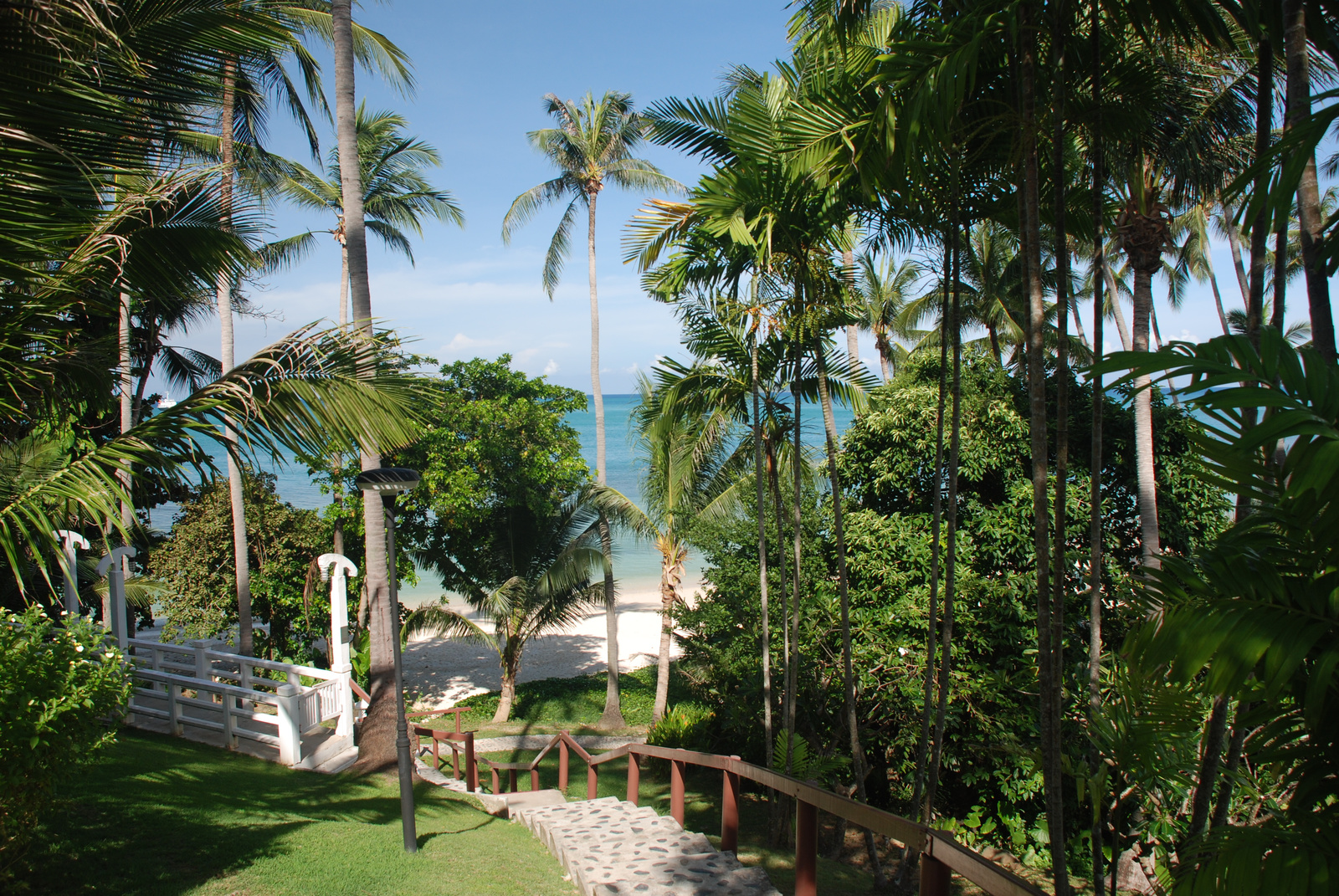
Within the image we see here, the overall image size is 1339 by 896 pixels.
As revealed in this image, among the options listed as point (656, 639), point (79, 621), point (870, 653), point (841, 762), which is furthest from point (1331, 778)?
point (656, 639)

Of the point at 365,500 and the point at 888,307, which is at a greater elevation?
the point at 888,307

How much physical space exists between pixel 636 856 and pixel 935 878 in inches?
138

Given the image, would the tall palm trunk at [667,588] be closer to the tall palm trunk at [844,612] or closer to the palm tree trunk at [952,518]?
the tall palm trunk at [844,612]

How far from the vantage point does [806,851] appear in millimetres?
4051

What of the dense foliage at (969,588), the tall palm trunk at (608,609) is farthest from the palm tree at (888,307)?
the dense foliage at (969,588)

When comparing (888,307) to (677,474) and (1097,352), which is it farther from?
(1097,352)

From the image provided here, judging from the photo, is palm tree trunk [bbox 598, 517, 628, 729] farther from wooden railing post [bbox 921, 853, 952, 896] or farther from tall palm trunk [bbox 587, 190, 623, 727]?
wooden railing post [bbox 921, 853, 952, 896]

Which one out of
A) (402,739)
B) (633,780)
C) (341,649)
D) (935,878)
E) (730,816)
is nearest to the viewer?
(935,878)

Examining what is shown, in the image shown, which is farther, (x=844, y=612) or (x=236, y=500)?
(x=236, y=500)

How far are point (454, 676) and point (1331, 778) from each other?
2225 centimetres

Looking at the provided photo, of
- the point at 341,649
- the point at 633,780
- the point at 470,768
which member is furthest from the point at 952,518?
the point at 341,649

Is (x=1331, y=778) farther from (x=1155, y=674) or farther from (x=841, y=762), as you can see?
(x=841, y=762)

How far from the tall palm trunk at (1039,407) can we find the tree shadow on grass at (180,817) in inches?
199

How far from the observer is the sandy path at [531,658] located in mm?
20625
